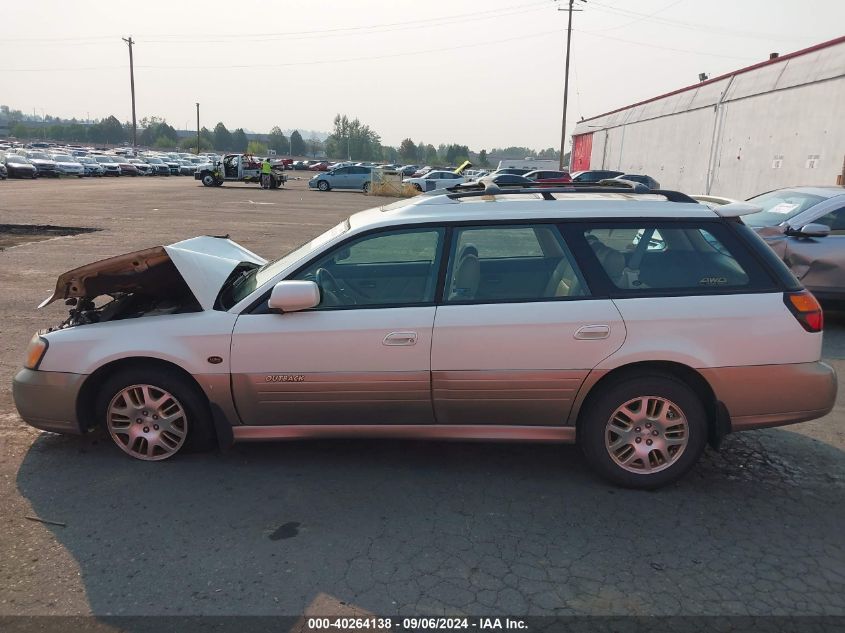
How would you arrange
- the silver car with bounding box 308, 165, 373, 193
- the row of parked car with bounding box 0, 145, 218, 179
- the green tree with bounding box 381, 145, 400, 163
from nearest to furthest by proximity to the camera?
the row of parked car with bounding box 0, 145, 218, 179 → the silver car with bounding box 308, 165, 373, 193 → the green tree with bounding box 381, 145, 400, 163

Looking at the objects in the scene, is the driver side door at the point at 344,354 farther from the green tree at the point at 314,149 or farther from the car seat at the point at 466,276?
the green tree at the point at 314,149

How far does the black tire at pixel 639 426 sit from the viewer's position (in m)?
3.86

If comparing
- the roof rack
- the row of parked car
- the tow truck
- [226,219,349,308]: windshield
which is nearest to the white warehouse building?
the roof rack

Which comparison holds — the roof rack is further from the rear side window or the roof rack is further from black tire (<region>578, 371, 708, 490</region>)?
black tire (<region>578, 371, 708, 490</region>)

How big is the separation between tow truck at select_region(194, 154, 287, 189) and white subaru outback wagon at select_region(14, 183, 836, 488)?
39865mm

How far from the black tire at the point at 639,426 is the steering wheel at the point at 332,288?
1550mm

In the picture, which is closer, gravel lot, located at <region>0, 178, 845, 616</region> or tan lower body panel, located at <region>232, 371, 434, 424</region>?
gravel lot, located at <region>0, 178, 845, 616</region>

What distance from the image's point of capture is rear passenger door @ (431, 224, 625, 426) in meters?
3.84

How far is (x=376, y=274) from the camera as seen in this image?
437 cm

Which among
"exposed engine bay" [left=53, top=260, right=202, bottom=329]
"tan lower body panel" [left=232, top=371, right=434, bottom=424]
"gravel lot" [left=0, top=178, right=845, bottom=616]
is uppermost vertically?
"exposed engine bay" [left=53, top=260, right=202, bottom=329]

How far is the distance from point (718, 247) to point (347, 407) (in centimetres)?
240

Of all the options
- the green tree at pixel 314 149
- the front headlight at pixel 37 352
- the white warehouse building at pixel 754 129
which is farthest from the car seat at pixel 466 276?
the green tree at pixel 314 149

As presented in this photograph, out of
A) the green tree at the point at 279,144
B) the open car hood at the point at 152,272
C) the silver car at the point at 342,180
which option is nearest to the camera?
the open car hood at the point at 152,272

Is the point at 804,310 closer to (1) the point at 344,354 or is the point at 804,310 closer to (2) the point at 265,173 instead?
(1) the point at 344,354
